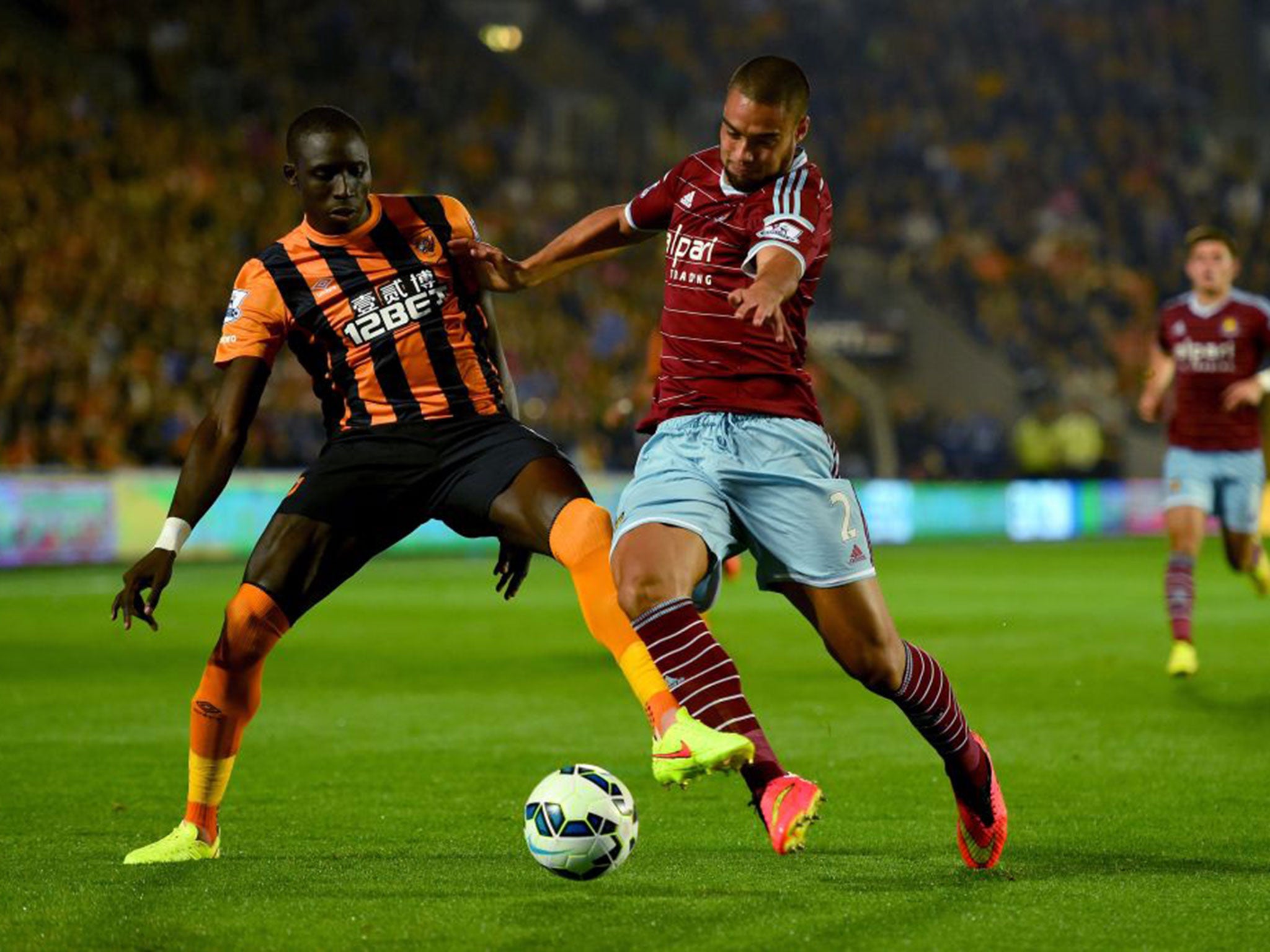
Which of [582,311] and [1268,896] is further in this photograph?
[582,311]

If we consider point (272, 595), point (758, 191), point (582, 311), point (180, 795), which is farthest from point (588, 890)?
point (582, 311)

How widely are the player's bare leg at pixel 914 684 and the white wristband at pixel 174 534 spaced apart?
1.84 meters

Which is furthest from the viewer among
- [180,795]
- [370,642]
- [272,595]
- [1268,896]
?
[370,642]

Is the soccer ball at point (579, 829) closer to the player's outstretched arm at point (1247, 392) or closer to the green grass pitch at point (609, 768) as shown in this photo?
the green grass pitch at point (609, 768)

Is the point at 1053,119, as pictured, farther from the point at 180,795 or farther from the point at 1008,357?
the point at 180,795

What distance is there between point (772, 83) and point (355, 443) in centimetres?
186

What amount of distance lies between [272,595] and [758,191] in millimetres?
1902

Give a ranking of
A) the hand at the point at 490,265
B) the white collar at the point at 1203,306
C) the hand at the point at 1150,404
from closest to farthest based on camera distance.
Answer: the hand at the point at 490,265
the hand at the point at 1150,404
the white collar at the point at 1203,306

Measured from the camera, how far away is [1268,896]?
5176mm

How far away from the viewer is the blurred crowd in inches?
827

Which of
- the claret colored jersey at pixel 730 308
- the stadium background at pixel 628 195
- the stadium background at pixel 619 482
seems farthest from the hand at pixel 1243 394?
the claret colored jersey at pixel 730 308

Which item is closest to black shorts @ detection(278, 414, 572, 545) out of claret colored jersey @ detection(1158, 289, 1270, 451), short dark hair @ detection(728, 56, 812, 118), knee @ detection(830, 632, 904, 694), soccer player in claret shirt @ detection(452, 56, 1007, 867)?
soccer player in claret shirt @ detection(452, 56, 1007, 867)

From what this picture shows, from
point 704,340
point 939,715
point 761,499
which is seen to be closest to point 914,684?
point 939,715

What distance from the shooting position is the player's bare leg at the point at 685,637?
4992mm
